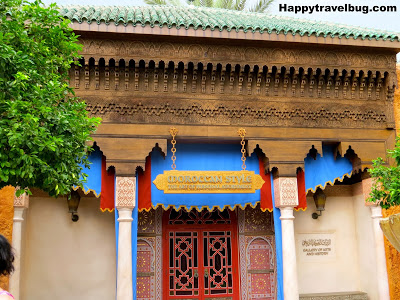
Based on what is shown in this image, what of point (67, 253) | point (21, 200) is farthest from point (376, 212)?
point (21, 200)

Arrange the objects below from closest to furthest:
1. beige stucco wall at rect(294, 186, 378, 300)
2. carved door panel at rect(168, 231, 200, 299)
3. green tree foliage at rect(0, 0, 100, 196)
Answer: green tree foliage at rect(0, 0, 100, 196)
carved door panel at rect(168, 231, 200, 299)
beige stucco wall at rect(294, 186, 378, 300)

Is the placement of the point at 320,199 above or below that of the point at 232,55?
below

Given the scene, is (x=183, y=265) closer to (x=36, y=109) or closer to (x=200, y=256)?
(x=200, y=256)

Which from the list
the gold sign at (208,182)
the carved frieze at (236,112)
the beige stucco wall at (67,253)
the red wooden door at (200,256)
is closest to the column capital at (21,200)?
the beige stucco wall at (67,253)

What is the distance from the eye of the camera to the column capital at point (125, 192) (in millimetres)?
6270

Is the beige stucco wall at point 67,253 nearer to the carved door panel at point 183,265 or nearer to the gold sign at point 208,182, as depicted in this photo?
the carved door panel at point 183,265

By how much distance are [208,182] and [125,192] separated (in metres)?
1.26

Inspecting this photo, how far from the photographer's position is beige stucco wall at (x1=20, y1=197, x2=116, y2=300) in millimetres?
7199

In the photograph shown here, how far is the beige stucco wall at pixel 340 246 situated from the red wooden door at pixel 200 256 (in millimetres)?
1363

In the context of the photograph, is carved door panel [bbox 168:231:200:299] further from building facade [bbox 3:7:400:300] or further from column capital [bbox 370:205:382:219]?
column capital [bbox 370:205:382:219]

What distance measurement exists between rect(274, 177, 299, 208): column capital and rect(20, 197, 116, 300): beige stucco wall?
121 inches

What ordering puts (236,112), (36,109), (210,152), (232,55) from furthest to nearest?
(210,152)
(236,112)
(232,55)
(36,109)

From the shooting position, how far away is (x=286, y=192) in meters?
6.67

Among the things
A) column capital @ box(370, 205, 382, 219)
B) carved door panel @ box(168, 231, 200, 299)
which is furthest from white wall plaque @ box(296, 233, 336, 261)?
carved door panel @ box(168, 231, 200, 299)
